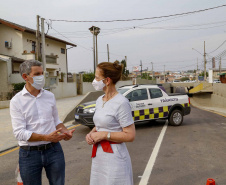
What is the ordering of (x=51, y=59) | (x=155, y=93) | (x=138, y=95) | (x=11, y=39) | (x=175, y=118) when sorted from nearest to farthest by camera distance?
(x=138, y=95) → (x=155, y=93) → (x=175, y=118) → (x=11, y=39) → (x=51, y=59)

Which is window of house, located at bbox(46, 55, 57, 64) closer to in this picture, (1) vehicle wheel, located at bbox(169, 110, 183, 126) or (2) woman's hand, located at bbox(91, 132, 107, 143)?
(1) vehicle wheel, located at bbox(169, 110, 183, 126)

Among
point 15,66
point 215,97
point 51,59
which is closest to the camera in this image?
point 215,97

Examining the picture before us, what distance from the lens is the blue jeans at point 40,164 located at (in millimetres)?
2430

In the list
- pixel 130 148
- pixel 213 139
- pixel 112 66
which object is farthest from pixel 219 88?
pixel 112 66

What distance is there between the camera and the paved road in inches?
172

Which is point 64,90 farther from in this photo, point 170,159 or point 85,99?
point 170,159

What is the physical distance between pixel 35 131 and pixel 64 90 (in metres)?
25.5

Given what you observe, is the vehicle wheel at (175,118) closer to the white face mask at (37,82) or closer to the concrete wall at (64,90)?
the white face mask at (37,82)

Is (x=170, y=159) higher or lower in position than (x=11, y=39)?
lower

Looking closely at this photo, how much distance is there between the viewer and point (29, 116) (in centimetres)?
245

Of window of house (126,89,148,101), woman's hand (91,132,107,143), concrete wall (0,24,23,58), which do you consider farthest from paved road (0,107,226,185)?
concrete wall (0,24,23,58)

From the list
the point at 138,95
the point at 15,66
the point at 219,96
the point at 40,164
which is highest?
the point at 15,66

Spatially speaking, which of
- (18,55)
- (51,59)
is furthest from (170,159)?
(51,59)

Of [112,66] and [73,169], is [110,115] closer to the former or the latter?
[112,66]
